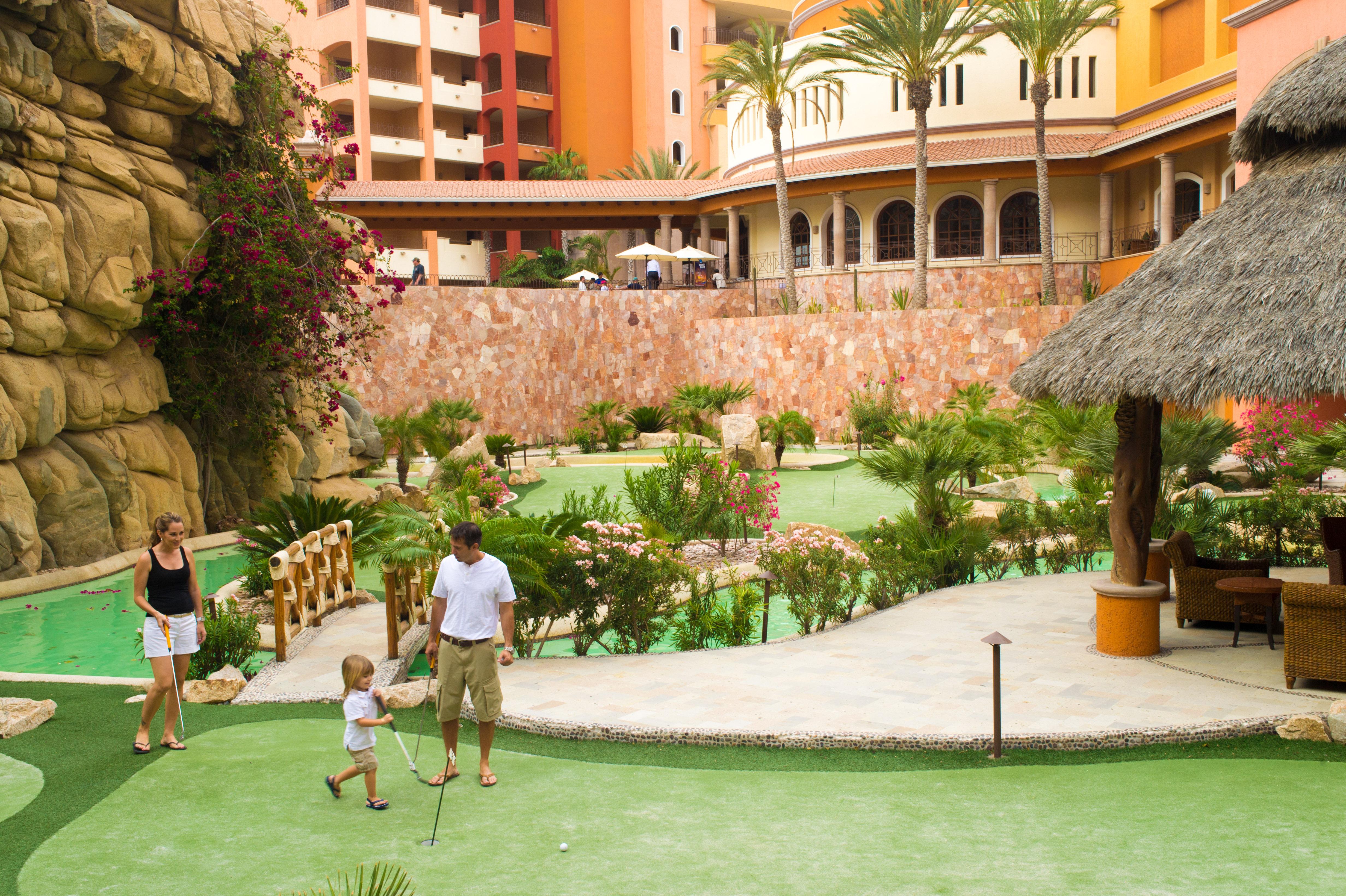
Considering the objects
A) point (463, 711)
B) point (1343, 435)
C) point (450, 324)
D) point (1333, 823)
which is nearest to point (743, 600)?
point (463, 711)

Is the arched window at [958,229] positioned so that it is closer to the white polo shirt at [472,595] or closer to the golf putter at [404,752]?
the white polo shirt at [472,595]

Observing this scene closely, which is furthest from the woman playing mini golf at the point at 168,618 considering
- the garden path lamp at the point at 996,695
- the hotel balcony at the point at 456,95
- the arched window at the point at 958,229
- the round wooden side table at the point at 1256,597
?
the hotel balcony at the point at 456,95

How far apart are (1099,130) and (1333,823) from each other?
3042cm

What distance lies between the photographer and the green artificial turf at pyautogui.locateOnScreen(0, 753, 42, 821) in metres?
5.29

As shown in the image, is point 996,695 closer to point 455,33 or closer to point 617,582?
point 617,582

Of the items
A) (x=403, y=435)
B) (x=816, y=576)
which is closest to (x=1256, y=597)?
(x=816, y=576)

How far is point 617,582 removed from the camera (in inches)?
350

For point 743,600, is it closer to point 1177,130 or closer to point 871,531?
point 871,531

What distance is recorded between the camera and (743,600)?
9305mm

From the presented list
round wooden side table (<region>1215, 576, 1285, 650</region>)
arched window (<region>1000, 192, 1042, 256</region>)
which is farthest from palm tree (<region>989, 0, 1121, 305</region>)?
round wooden side table (<region>1215, 576, 1285, 650</region>)

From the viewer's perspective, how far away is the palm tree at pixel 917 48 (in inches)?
1016

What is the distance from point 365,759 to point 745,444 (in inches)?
643

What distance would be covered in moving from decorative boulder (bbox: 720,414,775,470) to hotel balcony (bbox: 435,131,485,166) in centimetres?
2632

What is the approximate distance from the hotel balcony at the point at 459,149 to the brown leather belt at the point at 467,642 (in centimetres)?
4043
